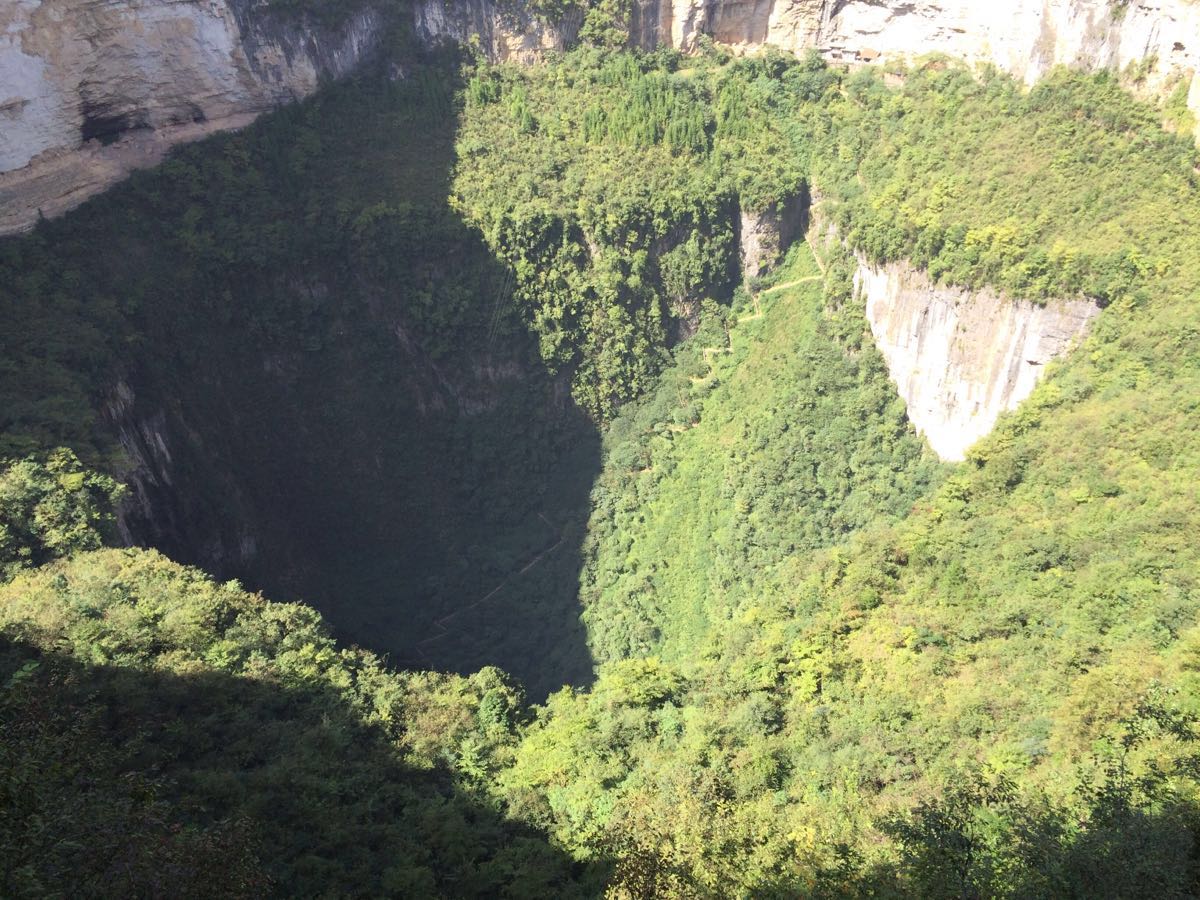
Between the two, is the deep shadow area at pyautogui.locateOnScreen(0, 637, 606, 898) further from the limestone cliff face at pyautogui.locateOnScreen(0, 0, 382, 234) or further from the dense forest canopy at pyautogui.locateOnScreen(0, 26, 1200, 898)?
the limestone cliff face at pyautogui.locateOnScreen(0, 0, 382, 234)

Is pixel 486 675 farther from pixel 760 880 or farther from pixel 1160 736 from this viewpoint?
pixel 1160 736

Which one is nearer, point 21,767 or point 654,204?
point 21,767

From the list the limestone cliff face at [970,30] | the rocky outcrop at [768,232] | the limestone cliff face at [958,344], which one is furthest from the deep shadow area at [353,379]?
the limestone cliff face at [958,344]

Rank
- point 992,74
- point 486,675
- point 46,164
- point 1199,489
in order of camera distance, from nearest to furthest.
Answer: point 1199,489 → point 486,675 → point 46,164 → point 992,74

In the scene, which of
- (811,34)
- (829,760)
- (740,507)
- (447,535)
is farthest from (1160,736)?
(811,34)

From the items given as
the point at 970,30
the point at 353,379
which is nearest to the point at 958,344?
the point at 970,30

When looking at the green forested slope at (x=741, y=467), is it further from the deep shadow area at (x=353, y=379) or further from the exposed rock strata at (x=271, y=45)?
the exposed rock strata at (x=271, y=45)

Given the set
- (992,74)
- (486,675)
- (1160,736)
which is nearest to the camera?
(1160,736)
